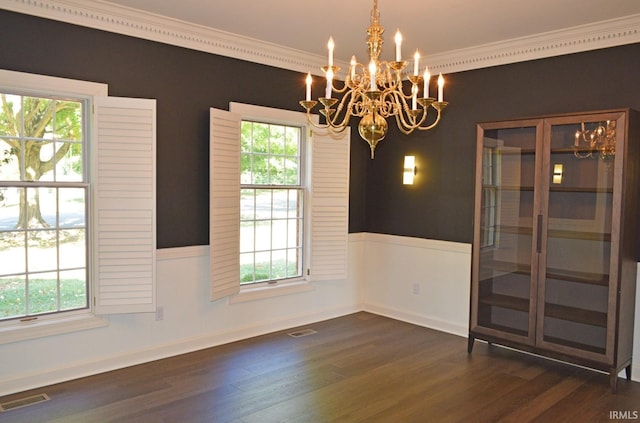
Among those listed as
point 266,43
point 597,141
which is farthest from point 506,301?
point 266,43

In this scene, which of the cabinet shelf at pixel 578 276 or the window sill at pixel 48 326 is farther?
the cabinet shelf at pixel 578 276

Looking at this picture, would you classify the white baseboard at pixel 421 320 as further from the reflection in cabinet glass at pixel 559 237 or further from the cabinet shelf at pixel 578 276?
the cabinet shelf at pixel 578 276

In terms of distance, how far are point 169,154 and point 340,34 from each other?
1.75 m

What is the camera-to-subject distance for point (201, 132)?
4.38 m

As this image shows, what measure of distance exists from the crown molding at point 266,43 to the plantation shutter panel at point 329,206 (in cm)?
82

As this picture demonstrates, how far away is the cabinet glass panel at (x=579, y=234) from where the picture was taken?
12.3 feet

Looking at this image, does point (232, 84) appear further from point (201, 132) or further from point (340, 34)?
point (340, 34)

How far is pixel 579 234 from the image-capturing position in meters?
3.89

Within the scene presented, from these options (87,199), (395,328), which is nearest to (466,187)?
(395,328)

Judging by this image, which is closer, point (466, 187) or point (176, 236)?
point (176, 236)

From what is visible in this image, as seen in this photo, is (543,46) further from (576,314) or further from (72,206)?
(72,206)

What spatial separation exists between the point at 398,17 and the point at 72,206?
282 centimetres

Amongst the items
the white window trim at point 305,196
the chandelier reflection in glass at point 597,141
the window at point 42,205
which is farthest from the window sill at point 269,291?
the chandelier reflection in glass at point 597,141
